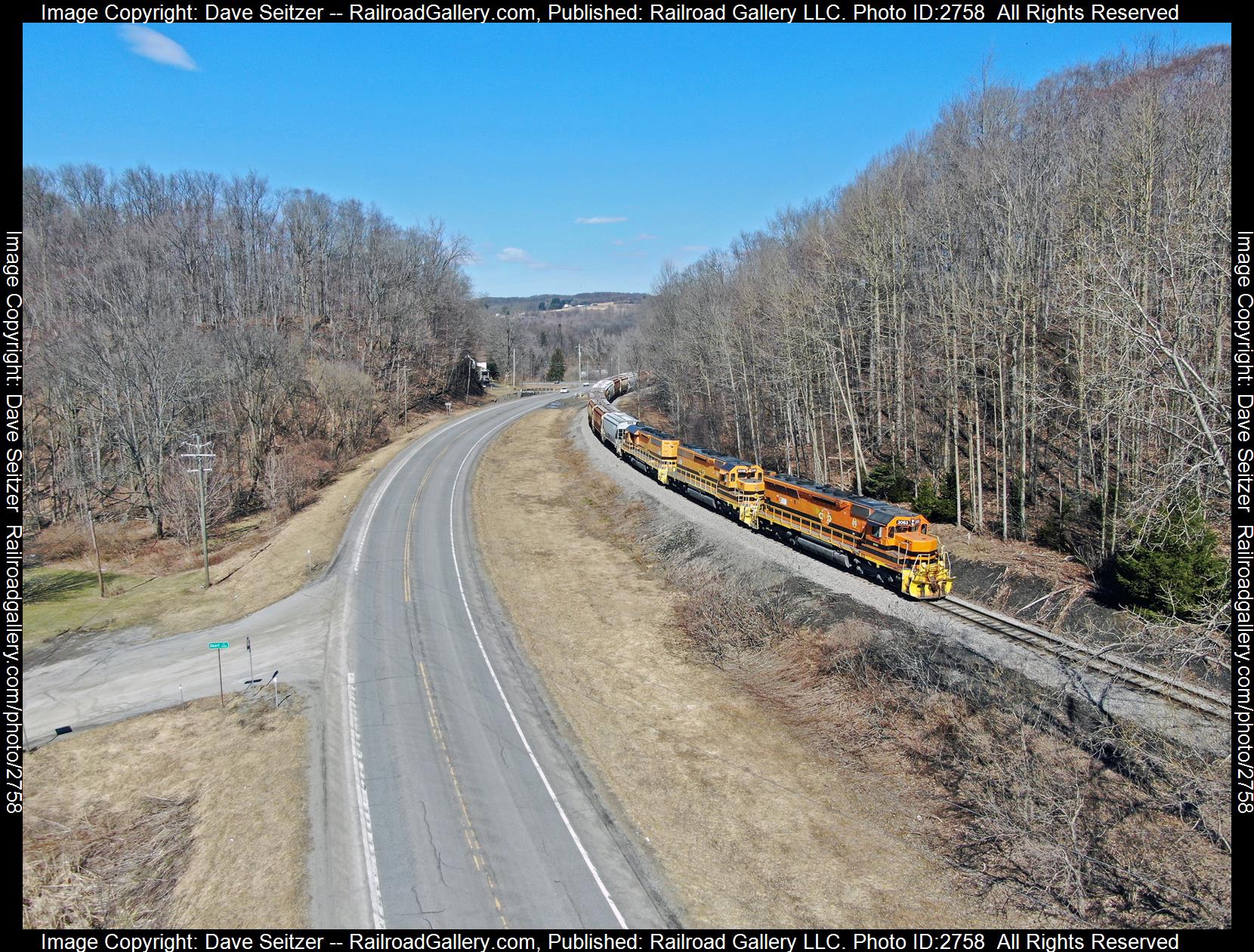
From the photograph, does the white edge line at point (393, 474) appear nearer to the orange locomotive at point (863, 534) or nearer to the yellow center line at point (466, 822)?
the yellow center line at point (466, 822)

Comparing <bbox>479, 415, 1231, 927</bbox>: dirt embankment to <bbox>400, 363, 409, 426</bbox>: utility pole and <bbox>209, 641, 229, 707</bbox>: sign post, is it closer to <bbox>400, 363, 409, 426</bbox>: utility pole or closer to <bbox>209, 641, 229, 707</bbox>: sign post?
<bbox>209, 641, 229, 707</bbox>: sign post

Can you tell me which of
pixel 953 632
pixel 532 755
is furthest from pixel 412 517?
pixel 953 632

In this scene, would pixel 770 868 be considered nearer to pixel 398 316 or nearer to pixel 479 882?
pixel 479 882

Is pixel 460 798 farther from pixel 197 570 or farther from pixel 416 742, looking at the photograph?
pixel 197 570

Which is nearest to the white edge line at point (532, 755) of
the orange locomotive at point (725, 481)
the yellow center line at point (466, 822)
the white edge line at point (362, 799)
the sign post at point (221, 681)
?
the white edge line at point (362, 799)

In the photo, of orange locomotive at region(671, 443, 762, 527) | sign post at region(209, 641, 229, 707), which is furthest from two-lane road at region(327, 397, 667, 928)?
orange locomotive at region(671, 443, 762, 527)
